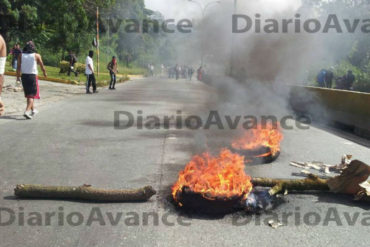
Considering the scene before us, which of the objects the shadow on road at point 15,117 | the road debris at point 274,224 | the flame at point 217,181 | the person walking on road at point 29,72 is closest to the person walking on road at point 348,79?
the person walking on road at point 29,72

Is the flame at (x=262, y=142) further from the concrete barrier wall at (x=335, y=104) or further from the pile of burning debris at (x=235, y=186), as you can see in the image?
the concrete barrier wall at (x=335, y=104)

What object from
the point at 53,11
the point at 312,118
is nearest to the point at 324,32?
the point at 312,118

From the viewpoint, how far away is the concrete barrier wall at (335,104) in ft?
33.0

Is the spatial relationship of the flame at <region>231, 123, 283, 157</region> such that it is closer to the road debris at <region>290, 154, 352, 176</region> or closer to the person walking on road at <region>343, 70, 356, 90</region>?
the road debris at <region>290, 154, 352, 176</region>

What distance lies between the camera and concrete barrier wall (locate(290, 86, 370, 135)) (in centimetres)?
1006

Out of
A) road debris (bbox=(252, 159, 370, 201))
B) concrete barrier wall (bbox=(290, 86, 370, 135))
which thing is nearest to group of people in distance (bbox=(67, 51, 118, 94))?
concrete barrier wall (bbox=(290, 86, 370, 135))

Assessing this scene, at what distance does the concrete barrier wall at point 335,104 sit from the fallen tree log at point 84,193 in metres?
7.48

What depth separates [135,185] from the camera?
4637 millimetres

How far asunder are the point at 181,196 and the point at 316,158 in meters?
3.40

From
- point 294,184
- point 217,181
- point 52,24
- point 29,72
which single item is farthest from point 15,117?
point 52,24

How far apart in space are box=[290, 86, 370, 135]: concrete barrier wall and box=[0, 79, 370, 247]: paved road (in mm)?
1617

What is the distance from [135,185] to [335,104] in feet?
29.2

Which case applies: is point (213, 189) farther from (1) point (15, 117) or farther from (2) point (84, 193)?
(1) point (15, 117)

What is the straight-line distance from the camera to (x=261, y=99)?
12.0m
